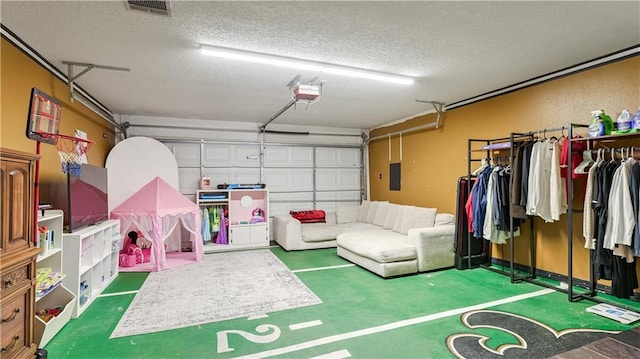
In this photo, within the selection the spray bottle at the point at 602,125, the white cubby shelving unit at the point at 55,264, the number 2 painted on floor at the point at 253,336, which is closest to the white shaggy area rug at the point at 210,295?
the number 2 painted on floor at the point at 253,336

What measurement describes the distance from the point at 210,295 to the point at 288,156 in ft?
14.2

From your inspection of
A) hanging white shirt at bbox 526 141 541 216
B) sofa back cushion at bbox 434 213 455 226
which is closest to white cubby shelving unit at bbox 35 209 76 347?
sofa back cushion at bbox 434 213 455 226

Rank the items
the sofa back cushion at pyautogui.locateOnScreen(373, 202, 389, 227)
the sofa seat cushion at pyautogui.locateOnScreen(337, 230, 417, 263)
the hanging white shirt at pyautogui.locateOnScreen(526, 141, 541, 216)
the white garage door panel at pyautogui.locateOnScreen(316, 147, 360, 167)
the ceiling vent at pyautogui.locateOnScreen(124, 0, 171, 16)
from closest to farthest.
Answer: the ceiling vent at pyautogui.locateOnScreen(124, 0, 171, 16) → the hanging white shirt at pyautogui.locateOnScreen(526, 141, 541, 216) → the sofa seat cushion at pyautogui.locateOnScreen(337, 230, 417, 263) → the sofa back cushion at pyautogui.locateOnScreen(373, 202, 389, 227) → the white garage door panel at pyautogui.locateOnScreen(316, 147, 360, 167)

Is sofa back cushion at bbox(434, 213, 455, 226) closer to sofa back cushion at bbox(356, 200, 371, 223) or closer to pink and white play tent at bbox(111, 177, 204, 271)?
sofa back cushion at bbox(356, 200, 371, 223)

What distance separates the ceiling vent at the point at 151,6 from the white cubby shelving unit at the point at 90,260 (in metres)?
2.39

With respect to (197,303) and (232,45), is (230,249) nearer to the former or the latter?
(197,303)

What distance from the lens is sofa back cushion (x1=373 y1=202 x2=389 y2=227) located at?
6539mm

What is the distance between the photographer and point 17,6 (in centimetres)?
235

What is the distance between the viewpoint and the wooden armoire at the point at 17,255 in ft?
6.31

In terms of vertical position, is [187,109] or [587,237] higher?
[187,109]

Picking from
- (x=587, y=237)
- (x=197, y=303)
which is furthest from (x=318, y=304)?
(x=587, y=237)

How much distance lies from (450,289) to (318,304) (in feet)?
5.59

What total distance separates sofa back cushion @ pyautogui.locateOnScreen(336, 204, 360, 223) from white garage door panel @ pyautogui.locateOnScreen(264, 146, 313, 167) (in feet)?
4.45

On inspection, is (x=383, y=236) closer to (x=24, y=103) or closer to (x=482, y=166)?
(x=482, y=166)
